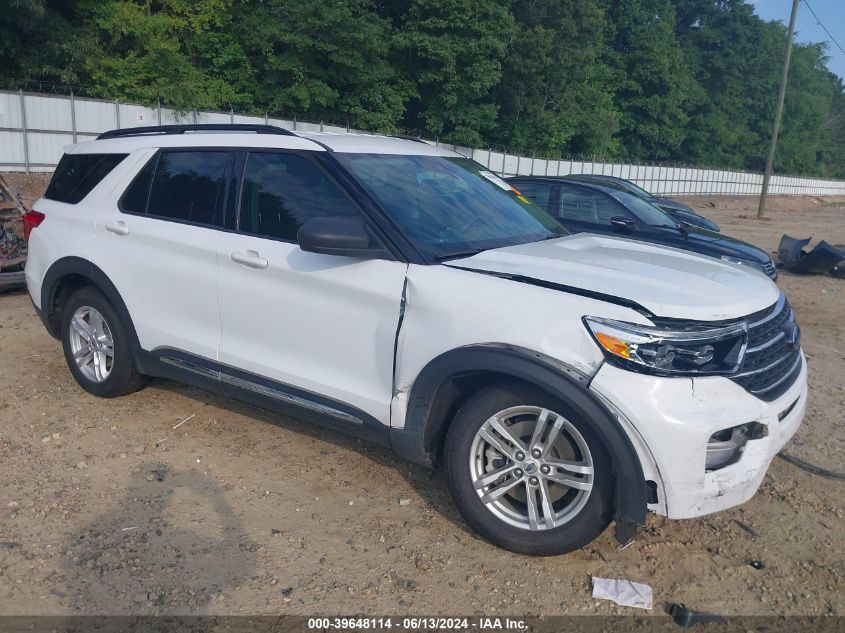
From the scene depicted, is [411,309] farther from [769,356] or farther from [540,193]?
[540,193]

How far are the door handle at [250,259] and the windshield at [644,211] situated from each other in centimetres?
685

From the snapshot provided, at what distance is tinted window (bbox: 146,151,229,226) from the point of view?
4.40 metres

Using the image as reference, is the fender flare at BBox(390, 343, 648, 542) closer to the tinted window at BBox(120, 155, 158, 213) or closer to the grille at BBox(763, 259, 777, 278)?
the tinted window at BBox(120, 155, 158, 213)

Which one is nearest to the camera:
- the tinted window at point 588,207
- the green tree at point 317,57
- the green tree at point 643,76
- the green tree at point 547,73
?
the tinted window at point 588,207

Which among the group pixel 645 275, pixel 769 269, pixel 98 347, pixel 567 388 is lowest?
pixel 98 347

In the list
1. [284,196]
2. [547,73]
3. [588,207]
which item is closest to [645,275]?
[284,196]

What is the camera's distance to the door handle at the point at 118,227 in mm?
4770

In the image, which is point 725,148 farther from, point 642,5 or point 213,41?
point 213,41

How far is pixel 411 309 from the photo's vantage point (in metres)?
3.53

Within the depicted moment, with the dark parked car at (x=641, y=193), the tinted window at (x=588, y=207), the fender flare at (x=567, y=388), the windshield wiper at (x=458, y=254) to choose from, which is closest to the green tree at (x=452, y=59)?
the dark parked car at (x=641, y=193)

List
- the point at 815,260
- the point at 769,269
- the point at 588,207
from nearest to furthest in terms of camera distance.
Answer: the point at 769,269 → the point at 588,207 → the point at 815,260

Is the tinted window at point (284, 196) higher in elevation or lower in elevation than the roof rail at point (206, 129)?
lower

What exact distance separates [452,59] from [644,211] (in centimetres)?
2728

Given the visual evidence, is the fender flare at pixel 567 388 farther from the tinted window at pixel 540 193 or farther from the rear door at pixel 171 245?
the tinted window at pixel 540 193
